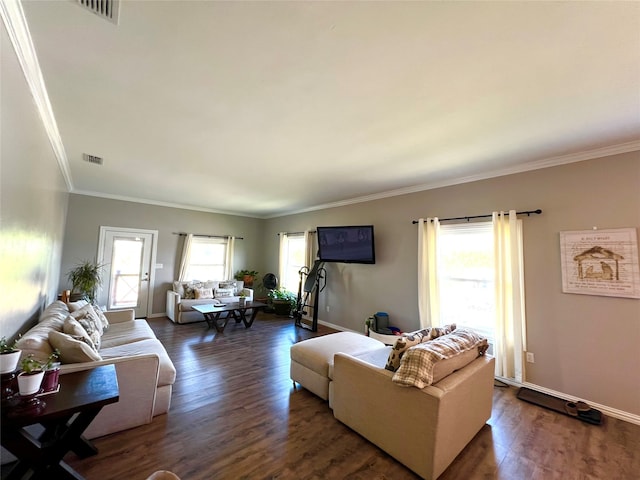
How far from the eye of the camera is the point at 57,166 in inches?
127

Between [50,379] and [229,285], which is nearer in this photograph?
[50,379]

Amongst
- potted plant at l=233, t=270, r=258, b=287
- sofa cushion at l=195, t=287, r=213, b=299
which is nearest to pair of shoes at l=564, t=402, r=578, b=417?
sofa cushion at l=195, t=287, r=213, b=299

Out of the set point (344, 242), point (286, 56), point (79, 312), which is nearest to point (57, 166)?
point (79, 312)

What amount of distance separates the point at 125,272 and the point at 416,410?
610cm

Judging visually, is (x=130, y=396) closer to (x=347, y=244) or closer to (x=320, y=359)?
(x=320, y=359)

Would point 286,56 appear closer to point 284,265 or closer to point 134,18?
point 134,18

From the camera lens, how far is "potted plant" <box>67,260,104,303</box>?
4668 millimetres

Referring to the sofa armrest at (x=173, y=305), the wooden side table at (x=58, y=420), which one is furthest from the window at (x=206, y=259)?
the wooden side table at (x=58, y=420)

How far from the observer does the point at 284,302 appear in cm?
629

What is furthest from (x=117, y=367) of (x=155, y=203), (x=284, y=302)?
(x=155, y=203)

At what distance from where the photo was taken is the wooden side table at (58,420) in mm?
1261

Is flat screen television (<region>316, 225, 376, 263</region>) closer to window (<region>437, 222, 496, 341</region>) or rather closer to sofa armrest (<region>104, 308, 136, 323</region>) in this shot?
window (<region>437, 222, 496, 341</region>)

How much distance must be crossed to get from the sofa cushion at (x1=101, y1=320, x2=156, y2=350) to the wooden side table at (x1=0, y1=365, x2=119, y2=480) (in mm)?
1310

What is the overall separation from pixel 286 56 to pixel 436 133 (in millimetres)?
1551
